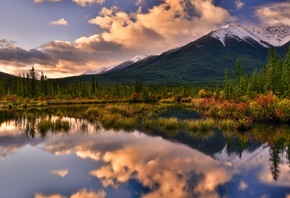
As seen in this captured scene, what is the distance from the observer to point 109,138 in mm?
31047

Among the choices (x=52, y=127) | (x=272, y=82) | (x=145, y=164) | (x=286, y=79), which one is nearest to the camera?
(x=145, y=164)

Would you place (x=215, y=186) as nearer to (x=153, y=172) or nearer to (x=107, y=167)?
(x=153, y=172)

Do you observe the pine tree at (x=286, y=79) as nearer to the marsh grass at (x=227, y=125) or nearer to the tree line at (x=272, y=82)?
the tree line at (x=272, y=82)

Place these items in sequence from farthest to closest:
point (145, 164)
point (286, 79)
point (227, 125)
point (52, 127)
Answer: point (286, 79) < point (52, 127) < point (227, 125) < point (145, 164)

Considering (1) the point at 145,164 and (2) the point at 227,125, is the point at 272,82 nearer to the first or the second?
(2) the point at 227,125

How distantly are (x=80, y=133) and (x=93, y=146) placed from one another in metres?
7.26

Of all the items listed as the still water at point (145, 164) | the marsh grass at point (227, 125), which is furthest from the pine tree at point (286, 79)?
the still water at point (145, 164)

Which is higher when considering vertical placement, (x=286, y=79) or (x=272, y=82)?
(x=286, y=79)

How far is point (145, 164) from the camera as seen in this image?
21391mm

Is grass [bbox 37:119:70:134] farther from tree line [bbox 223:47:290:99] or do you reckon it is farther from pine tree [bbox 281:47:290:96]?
pine tree [bbox 281:47:290:96]

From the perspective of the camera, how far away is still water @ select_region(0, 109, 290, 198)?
16.1 meters

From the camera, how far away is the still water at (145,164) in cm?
1606

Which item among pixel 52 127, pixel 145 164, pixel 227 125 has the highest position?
pixel 227 125

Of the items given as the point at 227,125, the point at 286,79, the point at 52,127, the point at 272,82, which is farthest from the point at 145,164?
the point at 272,82
